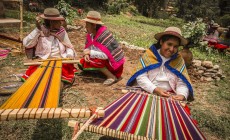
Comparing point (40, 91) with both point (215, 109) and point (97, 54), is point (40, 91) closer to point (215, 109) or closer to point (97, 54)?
point (97, 54)

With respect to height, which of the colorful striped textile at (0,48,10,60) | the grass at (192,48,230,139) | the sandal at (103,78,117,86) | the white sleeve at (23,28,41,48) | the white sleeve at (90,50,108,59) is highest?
the white sleeve at (23,28,41,48)

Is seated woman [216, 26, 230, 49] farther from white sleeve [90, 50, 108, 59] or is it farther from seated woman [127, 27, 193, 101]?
seated woman [127, 27, 193, 101]

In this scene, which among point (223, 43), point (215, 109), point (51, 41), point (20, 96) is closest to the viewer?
point (20, 96)

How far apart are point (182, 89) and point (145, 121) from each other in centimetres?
117

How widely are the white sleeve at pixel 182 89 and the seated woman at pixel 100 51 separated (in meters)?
1.74

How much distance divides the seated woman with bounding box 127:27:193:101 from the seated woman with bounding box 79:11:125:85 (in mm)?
1405

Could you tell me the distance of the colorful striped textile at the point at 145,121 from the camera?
1.74m

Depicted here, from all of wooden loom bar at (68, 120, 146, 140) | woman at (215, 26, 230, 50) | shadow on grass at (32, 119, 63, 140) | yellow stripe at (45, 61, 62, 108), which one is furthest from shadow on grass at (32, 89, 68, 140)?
woman at (215, 26, 230, 50)

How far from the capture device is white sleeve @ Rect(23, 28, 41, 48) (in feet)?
Result: 11.9

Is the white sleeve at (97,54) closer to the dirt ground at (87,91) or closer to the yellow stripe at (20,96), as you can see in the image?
the dirt ground at (87,91)

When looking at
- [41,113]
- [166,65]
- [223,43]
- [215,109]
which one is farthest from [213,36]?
[41,113]

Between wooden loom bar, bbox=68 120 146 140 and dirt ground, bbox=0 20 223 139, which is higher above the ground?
wooden loom bar, bbox=68 120 146 140

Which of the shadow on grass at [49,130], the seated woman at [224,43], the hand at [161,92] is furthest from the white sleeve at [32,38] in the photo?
the seated woman at [224,43]

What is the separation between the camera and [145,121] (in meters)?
1.96
